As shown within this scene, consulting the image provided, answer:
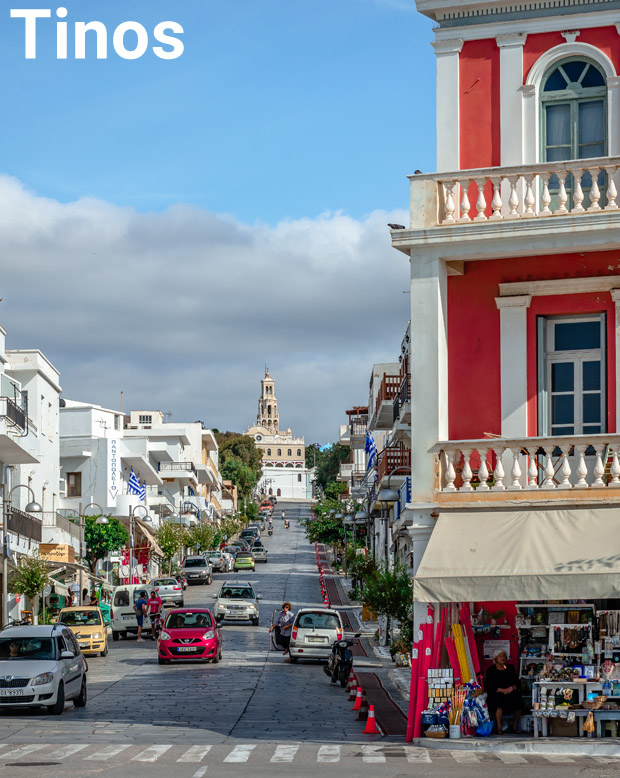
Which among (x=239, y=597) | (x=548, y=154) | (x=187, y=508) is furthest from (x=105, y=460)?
(x=548, y=154)

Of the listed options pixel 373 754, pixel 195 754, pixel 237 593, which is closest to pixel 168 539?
pixel 237 593

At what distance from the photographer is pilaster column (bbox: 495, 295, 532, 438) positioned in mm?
21375

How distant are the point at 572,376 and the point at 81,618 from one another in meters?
24.6

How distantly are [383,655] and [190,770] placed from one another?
81.0ft

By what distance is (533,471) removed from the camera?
1989 cm

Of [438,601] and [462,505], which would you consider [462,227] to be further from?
[438,601]

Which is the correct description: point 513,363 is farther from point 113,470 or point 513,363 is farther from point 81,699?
point 113,470

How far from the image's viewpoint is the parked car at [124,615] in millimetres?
49750

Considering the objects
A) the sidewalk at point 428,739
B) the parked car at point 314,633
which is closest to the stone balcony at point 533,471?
the sidewalk at point 428,739

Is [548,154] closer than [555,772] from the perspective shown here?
No

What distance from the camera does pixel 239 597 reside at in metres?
53.0

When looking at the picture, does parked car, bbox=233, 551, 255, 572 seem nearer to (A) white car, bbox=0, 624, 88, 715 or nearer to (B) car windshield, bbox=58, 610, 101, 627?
(B) car windshield, bbox=58, 610, 101, 627

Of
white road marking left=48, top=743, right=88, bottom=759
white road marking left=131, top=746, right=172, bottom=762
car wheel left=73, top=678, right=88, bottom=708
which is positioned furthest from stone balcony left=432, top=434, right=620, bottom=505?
car wheel left=73, top=678, right=88, bottom=708

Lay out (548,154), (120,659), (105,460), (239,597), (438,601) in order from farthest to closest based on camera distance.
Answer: (105,460)
(239,597)
(120,659)
(548,154)
(438,601)
